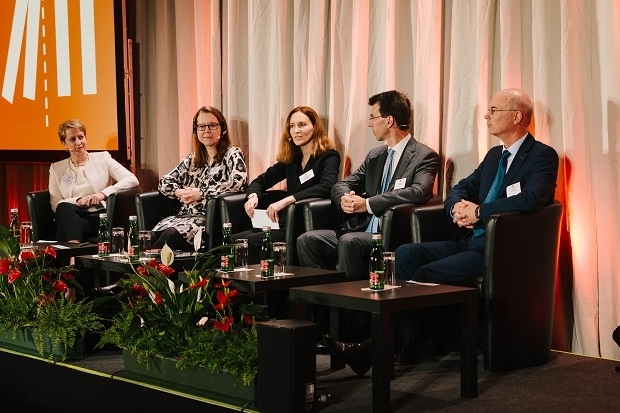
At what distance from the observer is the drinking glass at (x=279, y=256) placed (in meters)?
4.22

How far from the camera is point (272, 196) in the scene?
5.89 m

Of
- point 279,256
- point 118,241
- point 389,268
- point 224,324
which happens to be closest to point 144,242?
point 118,241

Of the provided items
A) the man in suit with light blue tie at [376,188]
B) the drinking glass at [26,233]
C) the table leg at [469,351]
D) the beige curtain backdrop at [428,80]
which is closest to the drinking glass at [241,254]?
the man in suit with light blue tie at [376,188]

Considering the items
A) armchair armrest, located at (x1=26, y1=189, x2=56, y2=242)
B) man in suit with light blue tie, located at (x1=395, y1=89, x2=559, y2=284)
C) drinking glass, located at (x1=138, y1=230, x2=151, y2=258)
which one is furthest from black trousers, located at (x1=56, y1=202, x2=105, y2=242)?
man in suit with light blue tie, located at (x1=395, y1=89, x2=559, y2=284)

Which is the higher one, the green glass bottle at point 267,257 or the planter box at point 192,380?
the green glass bottle at point 267,257

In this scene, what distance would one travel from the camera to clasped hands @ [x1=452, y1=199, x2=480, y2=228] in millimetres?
4385

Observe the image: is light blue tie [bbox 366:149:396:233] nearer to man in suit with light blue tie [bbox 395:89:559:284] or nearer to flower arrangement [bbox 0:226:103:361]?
man in suit with light blue tie [bbox 395:89:559:284]

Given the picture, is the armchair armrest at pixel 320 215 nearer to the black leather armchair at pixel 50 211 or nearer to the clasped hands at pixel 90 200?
the black leather armchair at pixel 50 211

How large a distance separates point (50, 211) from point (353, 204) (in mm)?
2793

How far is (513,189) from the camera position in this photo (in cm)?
430

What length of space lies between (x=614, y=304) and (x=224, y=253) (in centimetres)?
181

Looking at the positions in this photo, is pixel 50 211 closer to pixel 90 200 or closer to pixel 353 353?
pixel 90 200

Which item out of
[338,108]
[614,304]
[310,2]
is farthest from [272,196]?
[614,304]

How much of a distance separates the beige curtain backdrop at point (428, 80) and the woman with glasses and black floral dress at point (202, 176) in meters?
0.32
